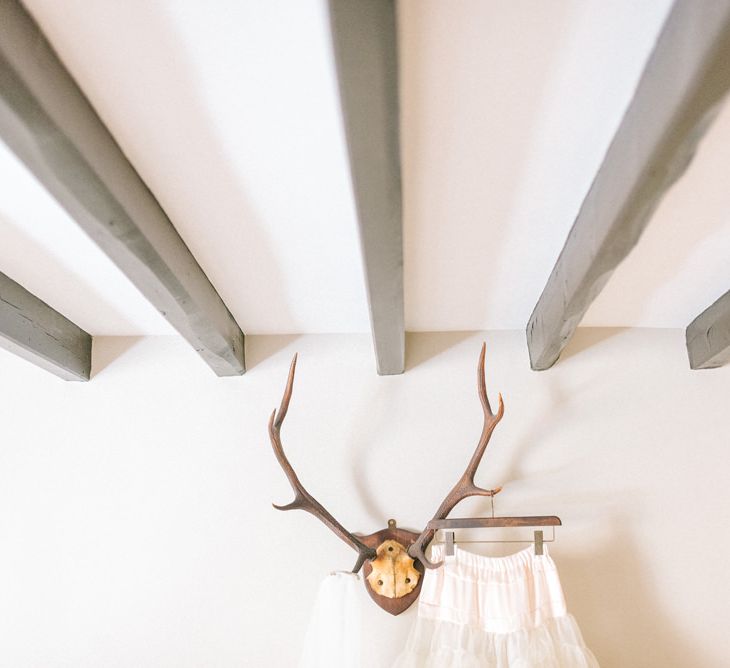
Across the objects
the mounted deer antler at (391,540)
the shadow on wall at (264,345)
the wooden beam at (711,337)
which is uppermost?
the shadow on wall at (264,345)

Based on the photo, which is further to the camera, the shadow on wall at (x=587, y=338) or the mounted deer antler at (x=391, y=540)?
the shadow on wall at (x=587, y=338)

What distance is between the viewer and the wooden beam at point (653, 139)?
917 millimetres

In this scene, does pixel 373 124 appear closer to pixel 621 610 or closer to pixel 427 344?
pixel 427 344

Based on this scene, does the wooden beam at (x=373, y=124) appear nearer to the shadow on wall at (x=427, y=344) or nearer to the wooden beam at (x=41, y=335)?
the shadow on wall at (x=427, y=344)

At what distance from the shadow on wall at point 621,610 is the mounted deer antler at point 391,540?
1.44 ft

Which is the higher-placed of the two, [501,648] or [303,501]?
[303,501]

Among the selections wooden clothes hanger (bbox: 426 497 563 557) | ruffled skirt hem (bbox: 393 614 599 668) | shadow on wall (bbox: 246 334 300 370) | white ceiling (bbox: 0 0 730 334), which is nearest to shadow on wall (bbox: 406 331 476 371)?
white ceiling (bbox: 0 0 730 334)

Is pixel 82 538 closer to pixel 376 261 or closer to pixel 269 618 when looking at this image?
pixel 269 618

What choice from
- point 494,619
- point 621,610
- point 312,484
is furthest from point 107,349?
point 621,610

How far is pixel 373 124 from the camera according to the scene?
1061mm

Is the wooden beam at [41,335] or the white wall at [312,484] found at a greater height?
the wooden beam at [41,335]

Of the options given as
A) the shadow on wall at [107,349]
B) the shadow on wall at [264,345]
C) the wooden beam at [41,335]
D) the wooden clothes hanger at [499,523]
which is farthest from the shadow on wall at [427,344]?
the wooden beam at [41,335]

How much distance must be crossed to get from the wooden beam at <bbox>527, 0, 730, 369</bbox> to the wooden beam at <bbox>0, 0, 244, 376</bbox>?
2.94ft

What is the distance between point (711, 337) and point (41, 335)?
2.04 metres
